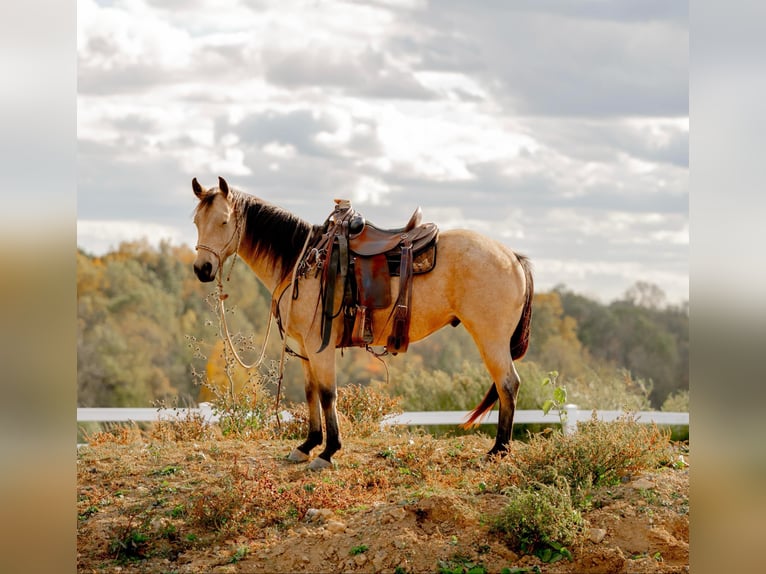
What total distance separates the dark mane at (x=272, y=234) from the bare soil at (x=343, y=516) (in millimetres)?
1846

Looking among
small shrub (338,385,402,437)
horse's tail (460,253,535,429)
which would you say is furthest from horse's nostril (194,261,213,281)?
small shrub (338,385,402,437)

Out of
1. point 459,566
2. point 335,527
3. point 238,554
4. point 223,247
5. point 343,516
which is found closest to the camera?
point 459,566

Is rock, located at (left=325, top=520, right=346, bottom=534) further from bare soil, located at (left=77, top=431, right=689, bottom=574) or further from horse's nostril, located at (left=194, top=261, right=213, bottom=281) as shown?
horse's nostril, located at (left=194, top=261, right=213, bottom=281)

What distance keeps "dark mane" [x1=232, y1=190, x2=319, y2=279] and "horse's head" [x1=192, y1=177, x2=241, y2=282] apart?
0.72 ft

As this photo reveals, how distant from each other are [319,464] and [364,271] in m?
1.74

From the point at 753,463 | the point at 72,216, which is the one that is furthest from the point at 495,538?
the point at 72,216

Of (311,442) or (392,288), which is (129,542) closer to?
(311,442)

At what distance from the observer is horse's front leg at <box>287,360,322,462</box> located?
7.30 metres

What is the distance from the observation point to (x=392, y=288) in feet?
23.4

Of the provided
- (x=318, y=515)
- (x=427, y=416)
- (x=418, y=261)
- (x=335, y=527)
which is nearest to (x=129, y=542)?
(x=318, y=515)

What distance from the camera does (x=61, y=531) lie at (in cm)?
277

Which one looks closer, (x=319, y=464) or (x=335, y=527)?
(x=335, y=527)

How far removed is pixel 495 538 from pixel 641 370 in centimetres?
3247

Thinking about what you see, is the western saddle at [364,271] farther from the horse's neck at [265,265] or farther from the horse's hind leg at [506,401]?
the horse's hind leg at [506,401]
